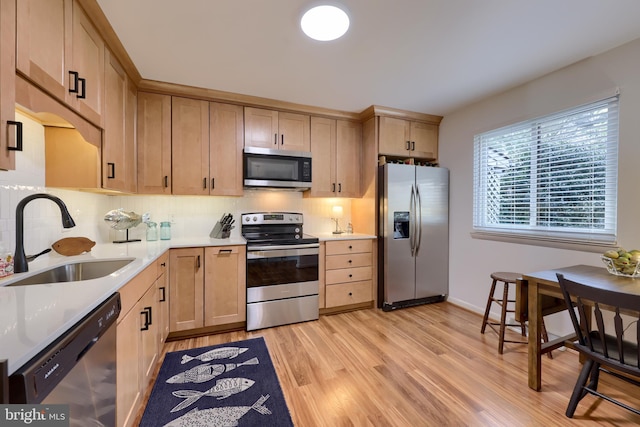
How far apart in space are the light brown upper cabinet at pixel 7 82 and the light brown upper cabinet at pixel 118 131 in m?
0.95

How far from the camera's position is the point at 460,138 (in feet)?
11.2

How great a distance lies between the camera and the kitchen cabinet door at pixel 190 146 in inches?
109

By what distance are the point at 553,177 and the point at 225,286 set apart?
329cm

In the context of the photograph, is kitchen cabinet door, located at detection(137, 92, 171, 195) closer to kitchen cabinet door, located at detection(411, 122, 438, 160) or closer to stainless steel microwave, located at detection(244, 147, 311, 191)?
stainless steel microwave, located at detection(244, 147, 311, 191)

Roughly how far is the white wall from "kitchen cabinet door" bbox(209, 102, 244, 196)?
241 centimetres

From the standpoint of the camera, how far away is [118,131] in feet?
7.29

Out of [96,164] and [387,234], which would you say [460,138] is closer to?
[387,234]

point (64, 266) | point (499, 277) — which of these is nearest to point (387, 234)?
point (499, 277)

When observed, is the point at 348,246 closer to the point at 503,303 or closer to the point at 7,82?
the point at 503,303

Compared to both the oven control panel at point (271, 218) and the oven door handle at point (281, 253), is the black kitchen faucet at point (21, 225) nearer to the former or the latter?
the oven door handle at point (281, 253)

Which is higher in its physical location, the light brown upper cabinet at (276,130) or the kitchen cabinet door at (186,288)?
the light brown upper cabinet at (276,130)

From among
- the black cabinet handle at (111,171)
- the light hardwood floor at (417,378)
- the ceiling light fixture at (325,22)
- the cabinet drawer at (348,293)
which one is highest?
the ceiling light fixture at (325,22)

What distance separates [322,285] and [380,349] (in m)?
0.96

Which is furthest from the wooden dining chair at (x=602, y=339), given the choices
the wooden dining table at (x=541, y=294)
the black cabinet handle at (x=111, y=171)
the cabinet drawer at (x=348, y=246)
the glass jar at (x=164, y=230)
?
the glass jar at (x=164, y=230)
